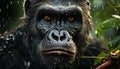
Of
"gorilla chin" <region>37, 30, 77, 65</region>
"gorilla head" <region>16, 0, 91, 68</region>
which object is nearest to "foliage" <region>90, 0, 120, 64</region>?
"gorilla head" <region>16, 0, 91, 68</region>

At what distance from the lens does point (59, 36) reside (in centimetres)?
445

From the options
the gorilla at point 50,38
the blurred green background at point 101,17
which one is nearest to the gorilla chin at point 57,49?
the gorilla at point 50,38

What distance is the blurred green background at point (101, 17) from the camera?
4488 millimetres

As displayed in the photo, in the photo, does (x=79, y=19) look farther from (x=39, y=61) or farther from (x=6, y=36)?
(x=6, y=36)

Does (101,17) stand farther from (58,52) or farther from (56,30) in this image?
(58,52)

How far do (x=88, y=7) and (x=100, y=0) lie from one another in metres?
0.42

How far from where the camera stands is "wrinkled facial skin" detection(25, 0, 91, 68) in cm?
451

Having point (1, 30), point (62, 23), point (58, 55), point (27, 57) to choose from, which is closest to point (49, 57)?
point (58, 55)

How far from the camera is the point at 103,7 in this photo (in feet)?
16.5

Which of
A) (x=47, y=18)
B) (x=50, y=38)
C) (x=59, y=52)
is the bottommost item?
(x=59, y=52)

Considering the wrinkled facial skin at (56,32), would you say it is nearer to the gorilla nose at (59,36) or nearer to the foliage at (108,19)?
the gorilla nose at (59,36)

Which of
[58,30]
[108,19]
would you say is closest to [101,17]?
[108,19]

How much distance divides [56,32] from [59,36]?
0.52 ft

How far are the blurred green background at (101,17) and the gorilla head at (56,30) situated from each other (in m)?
0.23
